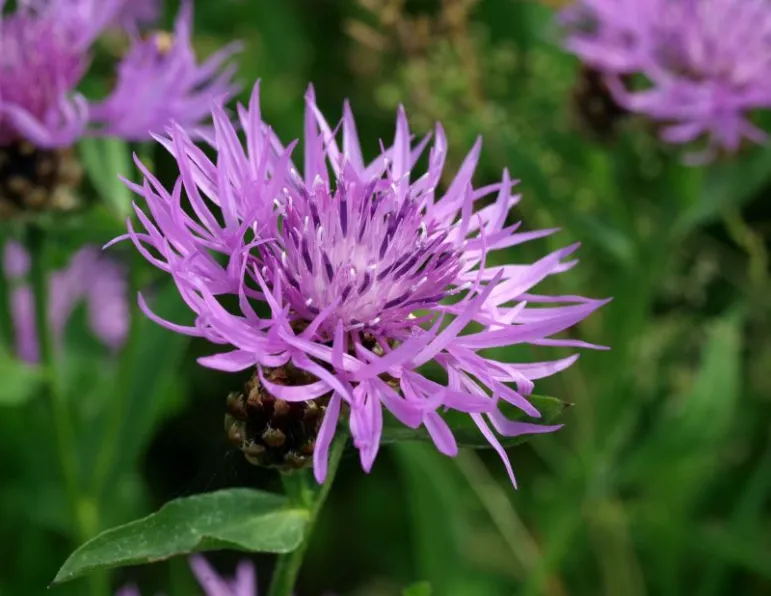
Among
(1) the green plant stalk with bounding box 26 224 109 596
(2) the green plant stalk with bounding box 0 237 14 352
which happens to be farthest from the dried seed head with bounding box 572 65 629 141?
(2) the green plant stalk with bounding box 0 237 14 352

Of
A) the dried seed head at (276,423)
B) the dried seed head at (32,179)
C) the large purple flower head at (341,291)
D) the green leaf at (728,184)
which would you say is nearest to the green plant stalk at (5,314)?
the dried seed head at (32,179)

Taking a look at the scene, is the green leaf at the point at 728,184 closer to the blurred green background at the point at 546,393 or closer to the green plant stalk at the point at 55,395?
the blurred green background at the point at 546,393

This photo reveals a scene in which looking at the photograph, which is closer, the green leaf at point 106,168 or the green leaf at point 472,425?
the green leaf at point 472,425

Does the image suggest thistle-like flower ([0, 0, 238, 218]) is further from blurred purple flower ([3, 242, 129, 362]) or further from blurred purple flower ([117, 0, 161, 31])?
blurred purple flower ([117, 0, 161, 31])

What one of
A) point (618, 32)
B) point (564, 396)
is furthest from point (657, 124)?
point (564, 396)

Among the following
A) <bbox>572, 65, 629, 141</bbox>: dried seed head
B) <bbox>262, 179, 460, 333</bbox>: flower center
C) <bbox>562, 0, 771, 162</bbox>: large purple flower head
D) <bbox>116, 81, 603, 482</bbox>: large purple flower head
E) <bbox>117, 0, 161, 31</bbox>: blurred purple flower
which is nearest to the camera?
<bbox>116, 81, 603, 482</bbox>: large purple flower head

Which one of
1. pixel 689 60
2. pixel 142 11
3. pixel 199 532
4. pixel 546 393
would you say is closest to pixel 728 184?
pixel 689 60

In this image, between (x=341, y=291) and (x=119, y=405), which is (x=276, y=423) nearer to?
(x=341, y=291)
